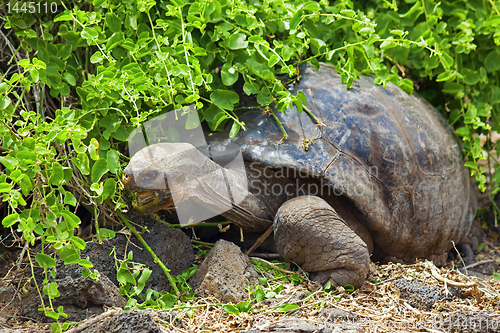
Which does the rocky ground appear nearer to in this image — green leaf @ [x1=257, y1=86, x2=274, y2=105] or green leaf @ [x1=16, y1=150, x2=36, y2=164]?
green leaf @ [x1=16, y1=150, x2=36, y2=164]

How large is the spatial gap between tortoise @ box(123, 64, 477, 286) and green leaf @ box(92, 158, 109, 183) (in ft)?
0.45

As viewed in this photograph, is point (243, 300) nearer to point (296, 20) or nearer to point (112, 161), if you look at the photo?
point (112, 161)

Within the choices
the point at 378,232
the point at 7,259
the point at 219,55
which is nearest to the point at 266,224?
the point at 378,232

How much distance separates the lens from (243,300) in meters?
2.40

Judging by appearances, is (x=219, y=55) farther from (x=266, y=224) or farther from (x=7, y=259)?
(x=7, y=259)

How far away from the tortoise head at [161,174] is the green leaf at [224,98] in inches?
15.0

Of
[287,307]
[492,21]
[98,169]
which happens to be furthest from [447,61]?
[98,169]

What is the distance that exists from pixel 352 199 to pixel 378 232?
0.43m

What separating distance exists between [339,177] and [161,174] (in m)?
1.23

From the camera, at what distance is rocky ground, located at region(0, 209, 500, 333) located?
6.72 feet

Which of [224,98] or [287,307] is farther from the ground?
[224,98]

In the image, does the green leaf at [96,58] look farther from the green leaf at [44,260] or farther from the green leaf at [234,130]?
the green leaf at [44,260]

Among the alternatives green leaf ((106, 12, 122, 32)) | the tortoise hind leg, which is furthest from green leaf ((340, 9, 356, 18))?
green leaf ((106, 12, 122, 32))

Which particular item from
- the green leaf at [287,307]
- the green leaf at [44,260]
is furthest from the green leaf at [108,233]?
the green leaf at [287,307]
